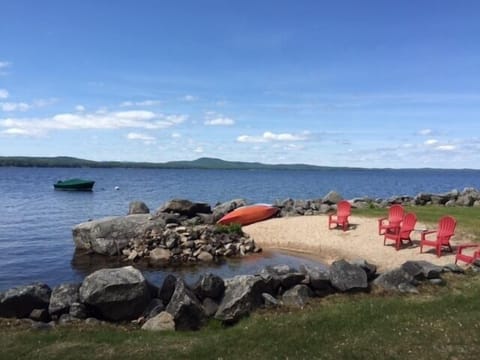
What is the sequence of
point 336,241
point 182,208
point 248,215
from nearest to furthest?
point 336,241 < point 248,215 < point 182,208

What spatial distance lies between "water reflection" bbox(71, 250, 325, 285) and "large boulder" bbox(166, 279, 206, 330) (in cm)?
623

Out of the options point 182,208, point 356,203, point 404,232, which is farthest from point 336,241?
point 356,203

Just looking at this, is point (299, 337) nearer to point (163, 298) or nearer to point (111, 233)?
point (163, 298)

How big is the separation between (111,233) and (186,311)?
12.8m

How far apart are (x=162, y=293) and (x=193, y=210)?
16.0 m

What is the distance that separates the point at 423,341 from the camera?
7777mm

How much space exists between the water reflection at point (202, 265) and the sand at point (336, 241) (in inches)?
43.1

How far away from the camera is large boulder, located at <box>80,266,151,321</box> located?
32.8 ft

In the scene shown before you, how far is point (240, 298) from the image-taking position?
997 cm

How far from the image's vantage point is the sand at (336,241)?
16828 mm

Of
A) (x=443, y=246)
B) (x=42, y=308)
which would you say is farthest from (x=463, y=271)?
(x=42, y=308)

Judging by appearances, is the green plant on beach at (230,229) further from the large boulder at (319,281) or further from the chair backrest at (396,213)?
the large boulder at (319,281)

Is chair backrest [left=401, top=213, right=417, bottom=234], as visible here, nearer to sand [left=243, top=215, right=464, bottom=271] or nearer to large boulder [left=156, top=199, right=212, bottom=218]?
sand [left=243, top=215, right=464, bottom=271]

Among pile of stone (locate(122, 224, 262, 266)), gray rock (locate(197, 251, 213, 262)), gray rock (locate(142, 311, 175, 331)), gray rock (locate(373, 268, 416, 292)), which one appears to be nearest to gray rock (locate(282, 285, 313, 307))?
gray rock (locate(373, 268, 416, 292))
